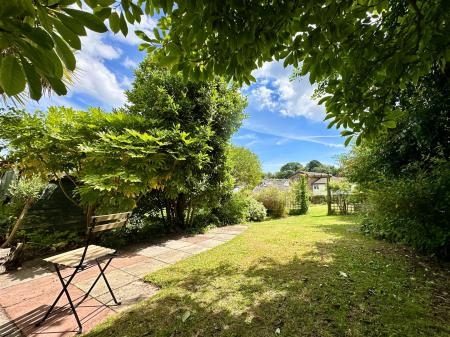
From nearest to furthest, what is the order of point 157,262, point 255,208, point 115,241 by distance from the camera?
1. point 157,262
2. point 115,241
3. point 255,208

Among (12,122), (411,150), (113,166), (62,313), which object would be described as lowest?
(62,313)

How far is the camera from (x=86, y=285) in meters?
3.45

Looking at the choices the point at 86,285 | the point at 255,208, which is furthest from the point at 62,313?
the point at 255,208

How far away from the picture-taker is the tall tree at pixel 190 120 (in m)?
6.48

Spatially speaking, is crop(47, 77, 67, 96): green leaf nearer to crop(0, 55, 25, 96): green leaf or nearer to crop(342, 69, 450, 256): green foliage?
crop(0, 55, 25, 96): green leaf

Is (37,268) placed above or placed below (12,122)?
below

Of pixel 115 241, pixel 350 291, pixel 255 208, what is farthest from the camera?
pixel 255 208

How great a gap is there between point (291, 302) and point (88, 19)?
3322 mm

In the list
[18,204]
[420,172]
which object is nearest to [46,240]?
[18,204]

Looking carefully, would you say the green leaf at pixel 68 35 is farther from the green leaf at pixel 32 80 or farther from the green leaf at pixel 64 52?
the green leaf at pixel 32 80

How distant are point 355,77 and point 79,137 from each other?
5124 mm

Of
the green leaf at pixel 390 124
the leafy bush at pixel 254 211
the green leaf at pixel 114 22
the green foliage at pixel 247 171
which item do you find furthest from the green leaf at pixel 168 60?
the green foliage at pixel 247 171

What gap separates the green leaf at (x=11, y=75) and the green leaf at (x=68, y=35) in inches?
8.0

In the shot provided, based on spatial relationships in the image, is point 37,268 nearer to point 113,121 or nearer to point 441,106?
point 113,121
